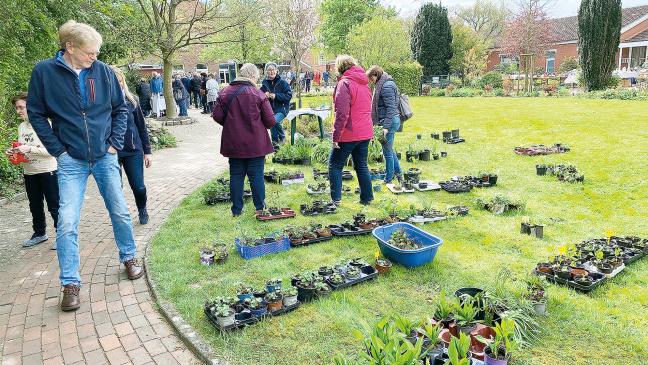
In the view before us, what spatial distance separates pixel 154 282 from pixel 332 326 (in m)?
1.68

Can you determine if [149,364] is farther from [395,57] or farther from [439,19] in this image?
[439,19]

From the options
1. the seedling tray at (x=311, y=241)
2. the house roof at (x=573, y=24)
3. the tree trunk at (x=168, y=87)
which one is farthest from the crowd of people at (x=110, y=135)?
the house roof at (x=573, y=24)

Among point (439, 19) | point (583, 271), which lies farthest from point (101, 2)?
point (439, 19)

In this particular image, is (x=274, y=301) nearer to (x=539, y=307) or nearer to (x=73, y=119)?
(x=539, y=307)

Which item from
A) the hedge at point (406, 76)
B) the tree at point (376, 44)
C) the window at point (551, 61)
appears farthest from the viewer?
the window at point (551, 61)

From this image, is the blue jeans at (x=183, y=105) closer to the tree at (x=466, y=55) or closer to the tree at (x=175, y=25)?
the tree at (x=175, y=25)

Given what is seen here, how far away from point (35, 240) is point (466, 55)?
2941cm

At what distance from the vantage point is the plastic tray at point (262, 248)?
14.1ft

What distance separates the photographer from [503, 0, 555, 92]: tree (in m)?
25.0

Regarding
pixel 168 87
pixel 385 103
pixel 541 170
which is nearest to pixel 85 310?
pixel 385 103

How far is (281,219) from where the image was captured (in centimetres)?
541

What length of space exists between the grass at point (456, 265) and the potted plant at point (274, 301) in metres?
0.09

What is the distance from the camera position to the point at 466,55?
2988 centimetres

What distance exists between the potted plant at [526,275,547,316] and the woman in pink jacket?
2674 millimetres
